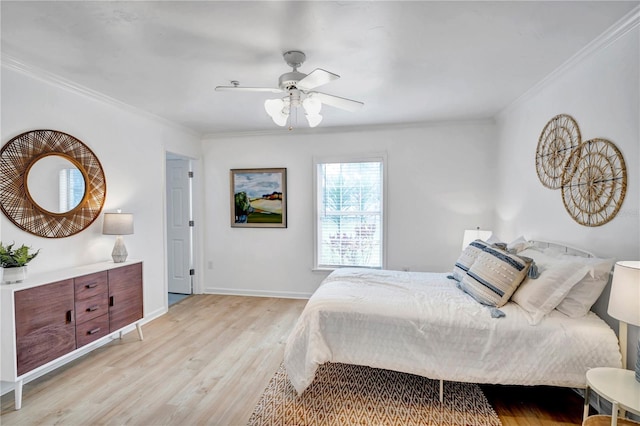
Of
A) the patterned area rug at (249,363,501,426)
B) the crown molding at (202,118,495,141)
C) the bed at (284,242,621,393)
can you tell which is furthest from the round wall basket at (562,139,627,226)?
the crown molding at (202,118,495,141)

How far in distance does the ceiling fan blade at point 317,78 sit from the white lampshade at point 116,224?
221 cm

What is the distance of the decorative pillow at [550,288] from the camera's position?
2045mm

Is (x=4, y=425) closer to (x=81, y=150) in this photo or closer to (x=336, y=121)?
(x=81, y=150)

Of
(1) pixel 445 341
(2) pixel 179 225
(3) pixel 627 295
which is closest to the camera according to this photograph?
(3) pixel 627 295

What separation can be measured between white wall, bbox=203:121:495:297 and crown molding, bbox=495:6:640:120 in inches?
51.2

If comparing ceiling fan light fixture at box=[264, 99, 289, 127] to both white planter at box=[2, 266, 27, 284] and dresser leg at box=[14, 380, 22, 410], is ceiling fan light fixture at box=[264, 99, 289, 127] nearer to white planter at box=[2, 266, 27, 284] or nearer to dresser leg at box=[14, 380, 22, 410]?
white planter at box=[2, 266, 27, 284]

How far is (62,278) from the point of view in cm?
247

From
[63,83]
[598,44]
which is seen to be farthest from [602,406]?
[63,83]

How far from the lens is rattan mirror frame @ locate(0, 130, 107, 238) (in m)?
2.41

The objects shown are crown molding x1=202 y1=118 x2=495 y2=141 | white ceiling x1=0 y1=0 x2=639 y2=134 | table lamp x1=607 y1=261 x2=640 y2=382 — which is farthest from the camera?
crown molding x1=202 y1=118 x2=495 y2=141

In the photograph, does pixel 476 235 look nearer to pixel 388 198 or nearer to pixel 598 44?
pixel 388 198

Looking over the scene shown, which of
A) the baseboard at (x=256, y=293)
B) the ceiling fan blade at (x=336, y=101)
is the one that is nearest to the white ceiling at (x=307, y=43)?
the ceiling fan blade at (x=336, y=101)

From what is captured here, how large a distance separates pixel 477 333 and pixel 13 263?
3158 millimetres

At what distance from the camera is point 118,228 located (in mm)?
3080
